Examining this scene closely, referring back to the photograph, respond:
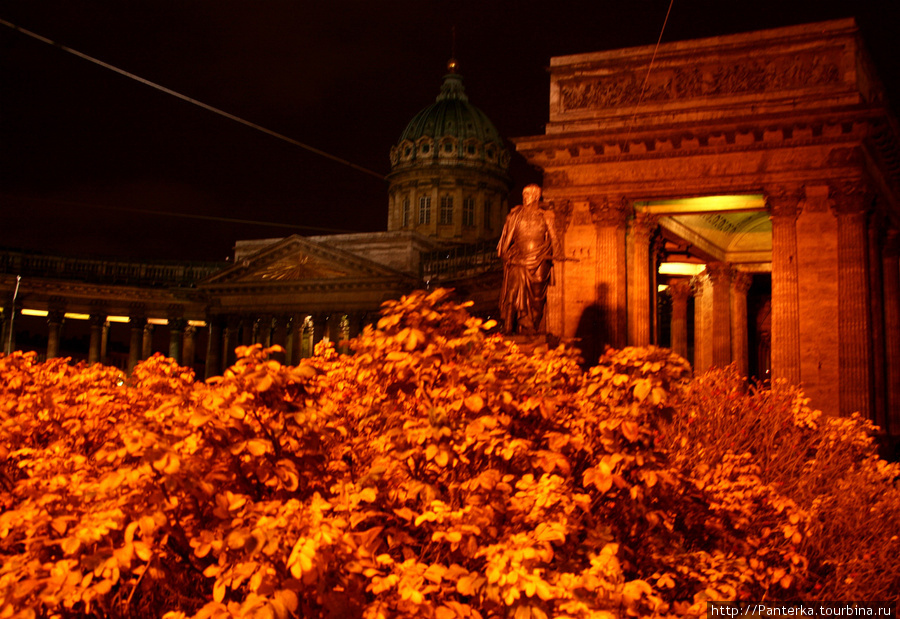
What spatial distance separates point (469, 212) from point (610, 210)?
44.0m

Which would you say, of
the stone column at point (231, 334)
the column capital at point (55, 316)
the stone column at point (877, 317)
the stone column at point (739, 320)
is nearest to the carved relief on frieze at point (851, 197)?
the stone column at point (877, 317)

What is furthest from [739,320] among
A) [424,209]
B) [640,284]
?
[424,209]

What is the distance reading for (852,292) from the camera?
2362 centimetres

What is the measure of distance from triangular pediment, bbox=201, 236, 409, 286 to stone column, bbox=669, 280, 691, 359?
2222 cm

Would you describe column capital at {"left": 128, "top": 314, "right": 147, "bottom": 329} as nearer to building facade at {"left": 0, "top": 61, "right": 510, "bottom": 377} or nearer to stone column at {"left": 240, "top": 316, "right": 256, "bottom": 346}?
building facade at {"left": 0, "top": 61, "right": 510, "bottom": 377}

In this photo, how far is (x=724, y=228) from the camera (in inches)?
1280

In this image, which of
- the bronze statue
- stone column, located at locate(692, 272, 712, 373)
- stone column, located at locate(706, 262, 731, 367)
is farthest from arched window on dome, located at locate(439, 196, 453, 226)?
the bronze statue

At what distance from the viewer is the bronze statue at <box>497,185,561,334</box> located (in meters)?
17.4

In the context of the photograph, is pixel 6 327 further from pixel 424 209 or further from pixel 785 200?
pixel 785 200

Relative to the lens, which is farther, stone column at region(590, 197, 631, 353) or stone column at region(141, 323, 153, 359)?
stone column at region(141, 323, 153, 359)

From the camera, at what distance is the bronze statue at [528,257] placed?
57.1ft

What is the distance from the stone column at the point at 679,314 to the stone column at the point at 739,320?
2507 mm

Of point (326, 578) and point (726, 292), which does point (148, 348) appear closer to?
point (726, 292)

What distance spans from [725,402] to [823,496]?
3.18 metres
